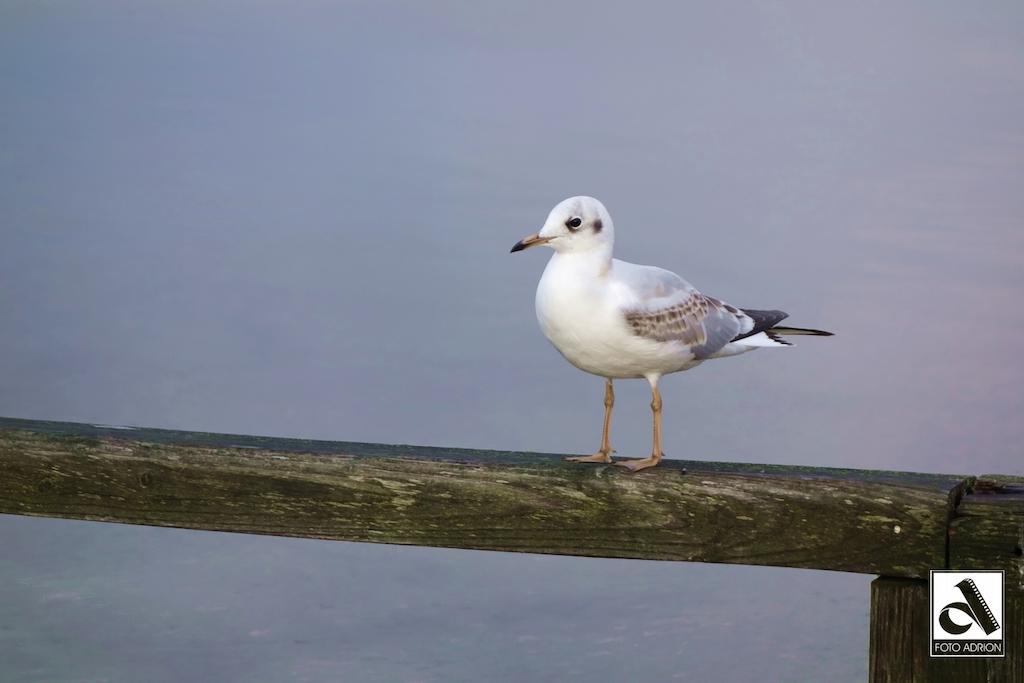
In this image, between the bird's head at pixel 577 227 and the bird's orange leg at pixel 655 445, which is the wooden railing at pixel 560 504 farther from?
the bird's head at pixel 577 227

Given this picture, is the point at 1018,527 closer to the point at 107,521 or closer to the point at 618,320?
the point at 618,320

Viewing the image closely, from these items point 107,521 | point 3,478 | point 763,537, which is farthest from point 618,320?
point 3,478

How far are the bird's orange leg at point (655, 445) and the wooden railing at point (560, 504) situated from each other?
100mm

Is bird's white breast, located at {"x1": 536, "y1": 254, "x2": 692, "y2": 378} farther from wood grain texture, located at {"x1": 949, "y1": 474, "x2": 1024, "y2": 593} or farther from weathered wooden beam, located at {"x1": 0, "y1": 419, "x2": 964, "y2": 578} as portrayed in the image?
wood grain texture, located at {"x1": 949, "y1": 474, "x2": 1024, "y2": 593}

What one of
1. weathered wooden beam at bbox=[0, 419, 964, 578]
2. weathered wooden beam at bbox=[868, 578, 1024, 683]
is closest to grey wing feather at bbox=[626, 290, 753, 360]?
weathered wooden beam at bbox=[0, 419, 964, 578]

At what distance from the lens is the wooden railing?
290 centimetres

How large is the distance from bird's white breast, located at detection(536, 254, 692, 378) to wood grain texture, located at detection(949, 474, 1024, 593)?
3.78 feet

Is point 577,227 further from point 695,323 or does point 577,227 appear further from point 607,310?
point 695,323

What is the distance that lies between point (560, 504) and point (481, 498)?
0.65 feet

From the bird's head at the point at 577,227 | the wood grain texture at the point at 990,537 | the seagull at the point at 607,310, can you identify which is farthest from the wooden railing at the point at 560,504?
the bird's head at the point at 577,227

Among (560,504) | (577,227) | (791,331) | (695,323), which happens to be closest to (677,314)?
(695,323)

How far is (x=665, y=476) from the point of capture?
3.16m

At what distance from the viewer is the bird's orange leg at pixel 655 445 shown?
3367 mm

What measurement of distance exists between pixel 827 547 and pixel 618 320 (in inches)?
40.9
